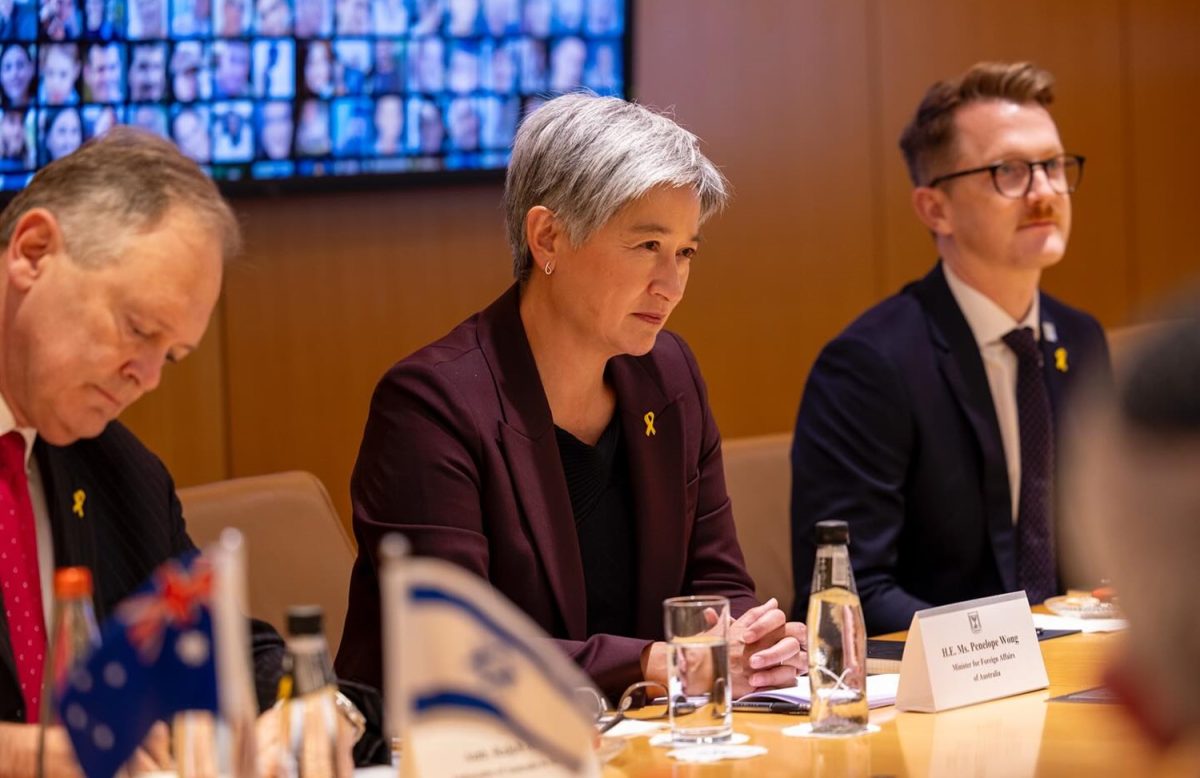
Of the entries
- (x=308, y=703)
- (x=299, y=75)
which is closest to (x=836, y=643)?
(x=308, y=703)

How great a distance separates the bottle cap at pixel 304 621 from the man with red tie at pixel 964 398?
1996 millimetres

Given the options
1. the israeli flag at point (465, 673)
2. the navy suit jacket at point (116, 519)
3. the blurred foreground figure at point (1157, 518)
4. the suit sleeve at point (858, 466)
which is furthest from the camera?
the suit sleeve at point (858, 466)

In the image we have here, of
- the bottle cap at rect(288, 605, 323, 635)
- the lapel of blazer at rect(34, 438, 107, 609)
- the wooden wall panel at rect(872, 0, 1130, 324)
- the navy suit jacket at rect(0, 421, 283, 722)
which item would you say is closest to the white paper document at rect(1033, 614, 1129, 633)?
the navy suit jacket at rect(0, 421, 283, 722)

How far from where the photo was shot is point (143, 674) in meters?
1.50

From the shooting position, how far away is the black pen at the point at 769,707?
2326 mm

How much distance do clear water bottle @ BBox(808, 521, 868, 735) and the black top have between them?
0.73 m

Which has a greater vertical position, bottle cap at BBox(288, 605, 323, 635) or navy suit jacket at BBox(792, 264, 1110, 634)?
bottle cap at BBox(288, 605, 323, 635)

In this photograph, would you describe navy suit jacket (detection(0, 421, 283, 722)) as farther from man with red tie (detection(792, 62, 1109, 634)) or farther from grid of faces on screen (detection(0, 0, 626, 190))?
man with red tie (detection(792, 62, 1109, 634))

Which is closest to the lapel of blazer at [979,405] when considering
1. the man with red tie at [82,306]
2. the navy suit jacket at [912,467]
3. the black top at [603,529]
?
the navy suit jacket at [912,467]

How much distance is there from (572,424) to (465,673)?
154 cm

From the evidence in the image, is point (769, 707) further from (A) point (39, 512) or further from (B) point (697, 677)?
(A) point (39, 512)

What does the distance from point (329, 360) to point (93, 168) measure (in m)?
2.03

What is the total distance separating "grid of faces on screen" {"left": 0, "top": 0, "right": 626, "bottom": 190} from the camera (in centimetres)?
358

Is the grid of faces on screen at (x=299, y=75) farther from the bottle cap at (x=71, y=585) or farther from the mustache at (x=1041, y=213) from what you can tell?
the bottle cap at (x=71, y=585)
